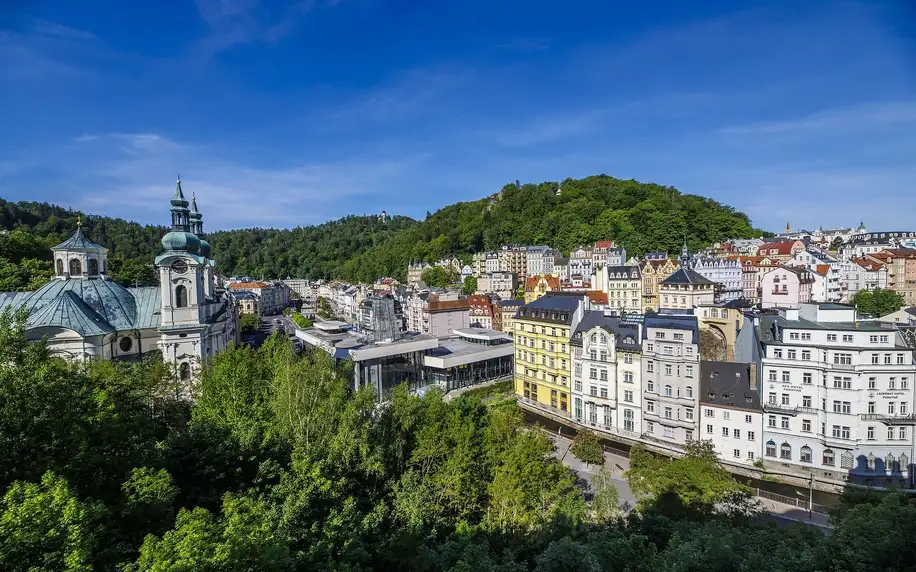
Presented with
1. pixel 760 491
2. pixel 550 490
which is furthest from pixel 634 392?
pixel 550 490

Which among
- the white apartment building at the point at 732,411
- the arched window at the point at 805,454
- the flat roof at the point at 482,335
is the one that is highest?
the flat roof at the point at 482,335

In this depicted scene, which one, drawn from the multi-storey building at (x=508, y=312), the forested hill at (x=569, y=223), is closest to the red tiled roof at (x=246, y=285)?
the forested hill at (x=569, y=223)

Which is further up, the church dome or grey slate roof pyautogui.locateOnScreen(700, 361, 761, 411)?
the church dome

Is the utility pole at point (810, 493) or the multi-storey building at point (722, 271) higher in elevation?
the multi-storey building at point (722, 271)

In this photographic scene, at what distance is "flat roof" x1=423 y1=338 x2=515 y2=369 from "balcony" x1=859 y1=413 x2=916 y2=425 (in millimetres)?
25802

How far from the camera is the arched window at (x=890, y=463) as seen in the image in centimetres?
2560

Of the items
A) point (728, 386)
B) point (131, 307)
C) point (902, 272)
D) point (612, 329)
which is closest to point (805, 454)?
point (728, 386)

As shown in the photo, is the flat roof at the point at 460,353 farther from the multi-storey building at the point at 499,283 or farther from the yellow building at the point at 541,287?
the multi-storey building at the point at 499,283

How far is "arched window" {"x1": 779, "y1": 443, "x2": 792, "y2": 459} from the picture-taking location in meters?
27.6

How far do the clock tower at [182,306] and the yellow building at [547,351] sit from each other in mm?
25209

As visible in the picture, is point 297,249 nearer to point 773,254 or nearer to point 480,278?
point 480,278

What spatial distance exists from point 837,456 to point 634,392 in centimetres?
1137

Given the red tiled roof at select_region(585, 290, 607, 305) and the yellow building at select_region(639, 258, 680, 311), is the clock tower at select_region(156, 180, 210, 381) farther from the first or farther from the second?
the yellow building at select_region(639, 258, 680, 311)

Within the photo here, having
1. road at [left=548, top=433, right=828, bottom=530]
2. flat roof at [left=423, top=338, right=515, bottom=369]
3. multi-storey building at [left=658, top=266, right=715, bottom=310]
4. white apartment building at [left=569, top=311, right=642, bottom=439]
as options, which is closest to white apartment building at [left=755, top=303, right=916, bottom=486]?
road at [left=548, top=433, right=828, bottom=530]
